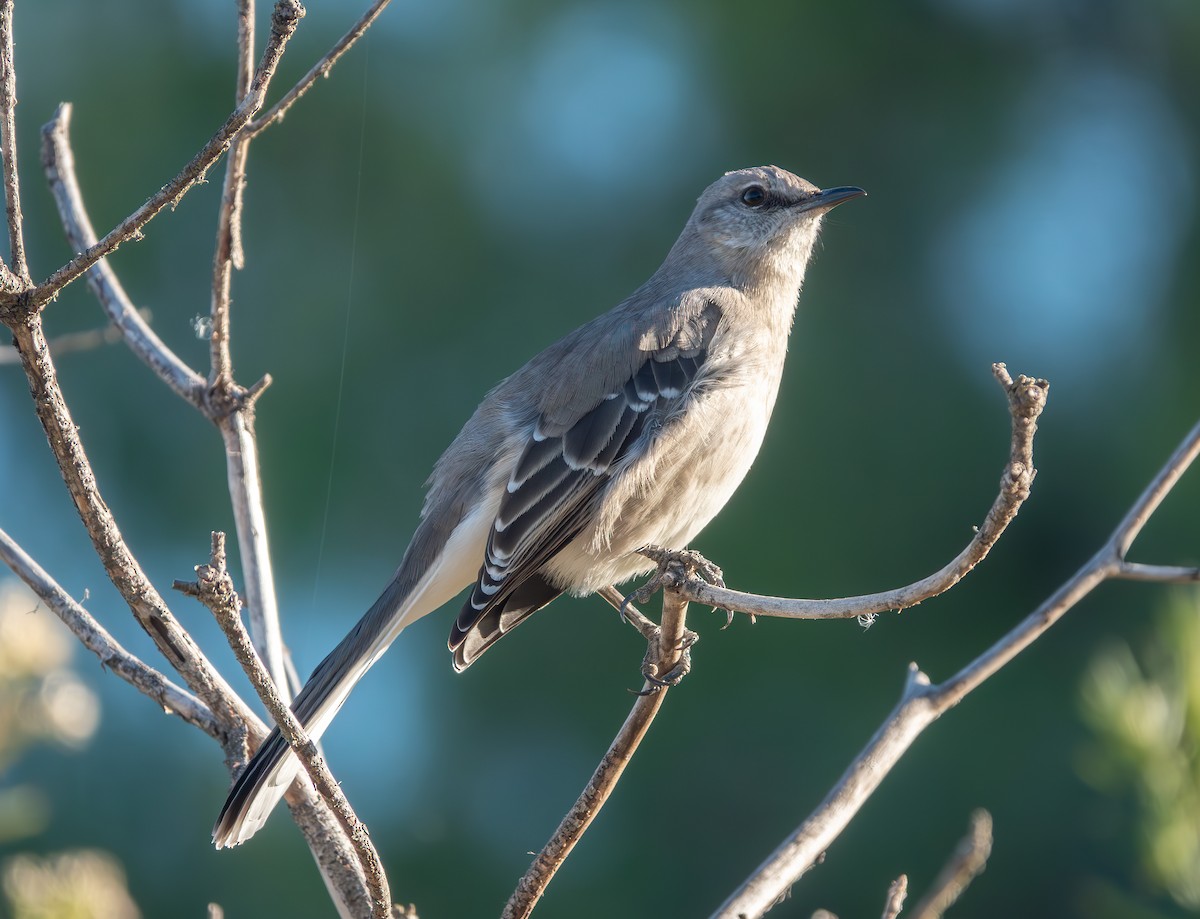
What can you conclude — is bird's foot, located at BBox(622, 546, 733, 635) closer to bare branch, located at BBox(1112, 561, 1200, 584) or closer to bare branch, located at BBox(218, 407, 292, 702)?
bare branch, located at BBox(218, 407, 292, 702)

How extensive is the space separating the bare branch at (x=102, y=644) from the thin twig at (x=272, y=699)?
1.61 feet

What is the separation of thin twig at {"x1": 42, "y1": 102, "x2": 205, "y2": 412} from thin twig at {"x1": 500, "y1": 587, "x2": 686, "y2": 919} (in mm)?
1239

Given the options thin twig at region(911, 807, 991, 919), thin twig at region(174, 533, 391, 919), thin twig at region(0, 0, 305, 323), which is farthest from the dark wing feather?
thin twig at region(0, 0, 305, 323)

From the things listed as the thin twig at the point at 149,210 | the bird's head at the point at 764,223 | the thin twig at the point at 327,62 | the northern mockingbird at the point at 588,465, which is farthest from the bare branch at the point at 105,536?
the bird's head at the point at 764,223

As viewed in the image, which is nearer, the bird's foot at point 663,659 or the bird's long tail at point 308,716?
the bird's long tail at point 308,716

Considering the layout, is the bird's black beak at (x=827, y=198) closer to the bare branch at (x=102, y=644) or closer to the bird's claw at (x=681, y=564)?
the bird's claw at (x=681, y=564)

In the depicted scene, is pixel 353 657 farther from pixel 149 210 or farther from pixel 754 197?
pixel 754 197

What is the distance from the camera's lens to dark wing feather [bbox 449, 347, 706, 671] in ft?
11.6

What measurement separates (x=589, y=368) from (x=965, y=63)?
5.64 meters

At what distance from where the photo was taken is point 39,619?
7.83 ft

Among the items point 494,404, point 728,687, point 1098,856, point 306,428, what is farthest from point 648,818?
point 494,404

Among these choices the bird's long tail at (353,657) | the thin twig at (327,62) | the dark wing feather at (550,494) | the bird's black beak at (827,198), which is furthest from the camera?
the bird's black beak at (827,198)

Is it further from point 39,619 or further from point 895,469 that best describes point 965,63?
point 39,619

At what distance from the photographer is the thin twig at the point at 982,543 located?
5.93 feet
